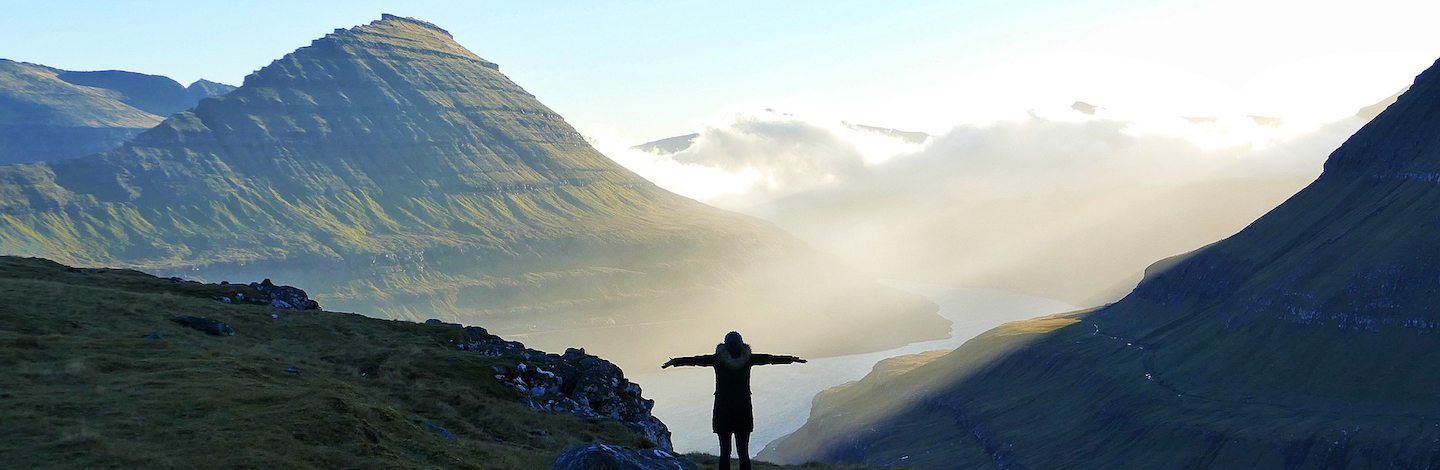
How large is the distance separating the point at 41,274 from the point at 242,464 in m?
60.6

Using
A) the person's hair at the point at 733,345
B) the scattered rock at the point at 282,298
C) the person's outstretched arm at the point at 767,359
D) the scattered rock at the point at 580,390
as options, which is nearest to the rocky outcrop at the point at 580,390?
the scattered rock at the point at 580,390

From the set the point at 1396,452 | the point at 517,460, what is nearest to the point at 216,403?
the point at 517,460

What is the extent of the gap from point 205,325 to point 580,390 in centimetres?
2140

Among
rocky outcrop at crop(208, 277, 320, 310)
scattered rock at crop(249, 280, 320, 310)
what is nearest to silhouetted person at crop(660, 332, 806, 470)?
rocky outcrop at crop(208, 277, 320, 310)

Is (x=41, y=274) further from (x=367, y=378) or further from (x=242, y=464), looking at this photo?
(x=242, y=464)

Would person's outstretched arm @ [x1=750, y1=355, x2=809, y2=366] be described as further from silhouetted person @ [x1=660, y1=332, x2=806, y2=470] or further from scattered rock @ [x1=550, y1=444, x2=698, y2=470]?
scattered rock @ [x1=550, y1=444, x2=698, y2=470]

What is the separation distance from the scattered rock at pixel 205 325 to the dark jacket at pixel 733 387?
1492 inches

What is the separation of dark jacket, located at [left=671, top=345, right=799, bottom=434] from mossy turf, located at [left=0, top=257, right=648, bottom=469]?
9390 mm

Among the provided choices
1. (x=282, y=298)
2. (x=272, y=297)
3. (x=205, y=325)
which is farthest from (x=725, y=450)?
(x=272, y=297)

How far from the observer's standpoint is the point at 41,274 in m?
77.5

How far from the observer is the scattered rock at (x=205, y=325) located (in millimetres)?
56956

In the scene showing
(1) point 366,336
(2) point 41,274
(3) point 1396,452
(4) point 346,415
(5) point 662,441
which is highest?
(2) point 41,274

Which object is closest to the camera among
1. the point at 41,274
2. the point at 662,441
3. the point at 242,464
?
the point at 242,464

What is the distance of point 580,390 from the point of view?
58.3 m
